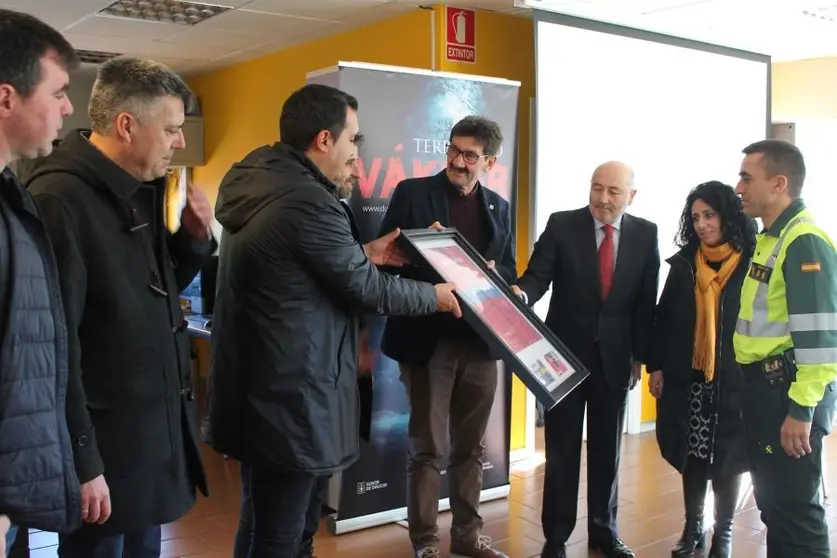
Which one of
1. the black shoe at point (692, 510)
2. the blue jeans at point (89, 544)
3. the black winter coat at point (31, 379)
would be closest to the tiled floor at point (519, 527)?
the black shoe at point (692, 510)

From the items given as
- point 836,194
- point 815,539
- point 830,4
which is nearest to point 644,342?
point 815,539

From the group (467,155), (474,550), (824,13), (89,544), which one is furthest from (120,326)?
(824,13)

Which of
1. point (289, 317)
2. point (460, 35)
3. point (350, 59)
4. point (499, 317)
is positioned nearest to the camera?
point (289, 317)

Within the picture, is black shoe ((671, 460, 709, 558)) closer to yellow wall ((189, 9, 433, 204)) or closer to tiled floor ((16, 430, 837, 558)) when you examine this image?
tiled floor ((16, 430, 837, 558))

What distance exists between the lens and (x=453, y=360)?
120 inches

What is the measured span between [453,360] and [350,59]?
2.70m

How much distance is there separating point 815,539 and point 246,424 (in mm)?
1653

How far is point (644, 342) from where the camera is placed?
10.2 feet

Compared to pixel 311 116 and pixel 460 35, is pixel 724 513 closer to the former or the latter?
pixel 311 116

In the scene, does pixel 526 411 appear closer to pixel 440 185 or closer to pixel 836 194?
pixel 440 185

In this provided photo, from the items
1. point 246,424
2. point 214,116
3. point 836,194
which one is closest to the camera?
point 246,424

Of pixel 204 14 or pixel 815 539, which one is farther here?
pixel 204 14

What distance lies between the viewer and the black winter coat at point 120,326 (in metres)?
1.71

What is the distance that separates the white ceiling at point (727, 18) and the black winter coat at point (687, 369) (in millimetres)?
1639
